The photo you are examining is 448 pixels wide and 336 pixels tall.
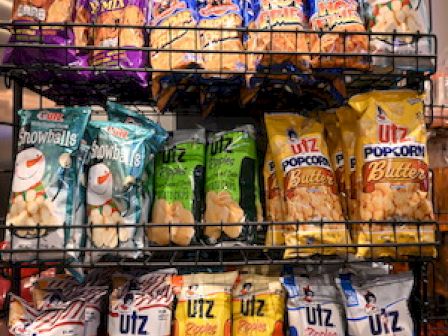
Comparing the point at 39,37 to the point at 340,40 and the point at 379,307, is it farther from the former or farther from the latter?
the point at 379,307

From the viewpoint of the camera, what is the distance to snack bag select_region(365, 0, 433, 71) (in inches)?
36.4

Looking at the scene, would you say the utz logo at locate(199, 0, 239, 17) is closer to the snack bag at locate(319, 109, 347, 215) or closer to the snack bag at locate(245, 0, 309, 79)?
the snack bag at locate(245, 0, 309, 79)

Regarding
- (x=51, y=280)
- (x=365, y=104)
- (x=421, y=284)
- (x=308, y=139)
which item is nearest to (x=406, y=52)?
(x=365, y=104)

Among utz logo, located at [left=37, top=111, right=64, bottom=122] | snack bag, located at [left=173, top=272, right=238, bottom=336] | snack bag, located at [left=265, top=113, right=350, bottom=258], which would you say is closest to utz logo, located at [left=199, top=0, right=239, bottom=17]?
snack bag, located at [left=265, top=113, right=350, bottom=258]

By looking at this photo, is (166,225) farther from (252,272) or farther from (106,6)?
(106,6)

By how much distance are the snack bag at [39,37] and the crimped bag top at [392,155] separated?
612 mm

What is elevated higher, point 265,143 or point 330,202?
point 265,143

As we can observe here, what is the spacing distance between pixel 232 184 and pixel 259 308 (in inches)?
10.9

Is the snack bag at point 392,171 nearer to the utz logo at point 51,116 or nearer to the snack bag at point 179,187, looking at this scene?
the snack bag at point 179,187

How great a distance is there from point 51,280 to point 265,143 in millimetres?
609

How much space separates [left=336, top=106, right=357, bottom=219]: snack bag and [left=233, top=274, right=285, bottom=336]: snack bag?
0.24 meters

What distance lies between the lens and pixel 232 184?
1.03 meters

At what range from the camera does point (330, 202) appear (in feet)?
3.21

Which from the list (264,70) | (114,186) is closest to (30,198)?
(114,186)
